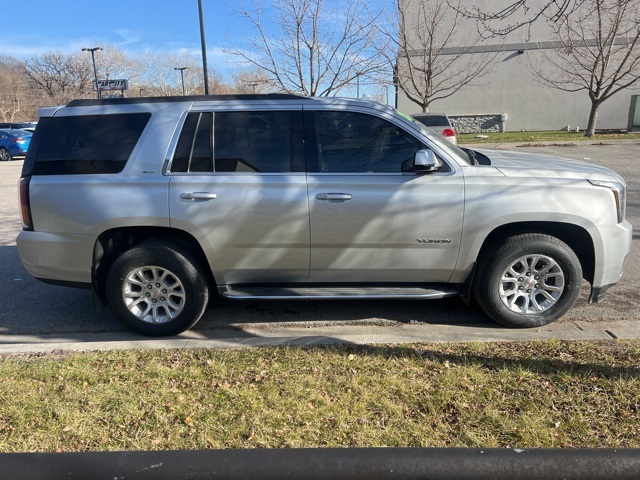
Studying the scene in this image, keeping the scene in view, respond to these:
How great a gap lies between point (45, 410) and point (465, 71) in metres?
32.8

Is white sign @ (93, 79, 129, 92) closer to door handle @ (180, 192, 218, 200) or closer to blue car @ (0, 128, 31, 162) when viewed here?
blue car @ (0, 128, 31, 162)

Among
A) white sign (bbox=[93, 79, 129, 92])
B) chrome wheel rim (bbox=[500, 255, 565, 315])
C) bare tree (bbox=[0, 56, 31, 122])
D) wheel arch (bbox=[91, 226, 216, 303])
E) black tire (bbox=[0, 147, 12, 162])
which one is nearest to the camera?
chrome wheel rim (bbox=[500, 255, 565, 315])

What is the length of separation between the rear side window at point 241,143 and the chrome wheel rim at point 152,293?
87 centimetres

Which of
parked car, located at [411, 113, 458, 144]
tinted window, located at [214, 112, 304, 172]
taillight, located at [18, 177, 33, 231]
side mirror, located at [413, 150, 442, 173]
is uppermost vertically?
parked car, located at [411, 113, 458, 144]

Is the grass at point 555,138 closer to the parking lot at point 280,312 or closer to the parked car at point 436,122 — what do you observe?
the parked car at point 436,122

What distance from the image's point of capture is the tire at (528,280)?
3.79 meters

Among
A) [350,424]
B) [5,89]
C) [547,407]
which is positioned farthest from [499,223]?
[5,89]

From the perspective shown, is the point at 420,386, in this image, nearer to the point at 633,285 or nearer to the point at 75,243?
the point at 75,243

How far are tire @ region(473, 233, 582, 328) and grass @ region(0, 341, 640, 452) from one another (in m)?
0.43

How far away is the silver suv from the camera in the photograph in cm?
376

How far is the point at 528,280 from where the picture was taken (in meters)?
3.88

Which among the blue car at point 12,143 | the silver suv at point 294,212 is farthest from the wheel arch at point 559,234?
the blue car at point 12,143

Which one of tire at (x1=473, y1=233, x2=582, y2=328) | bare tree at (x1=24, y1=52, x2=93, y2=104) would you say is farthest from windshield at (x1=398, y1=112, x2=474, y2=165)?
bare tree at (x1=24, y1=52, x2=93, y2=104)

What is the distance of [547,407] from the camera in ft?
9.10
